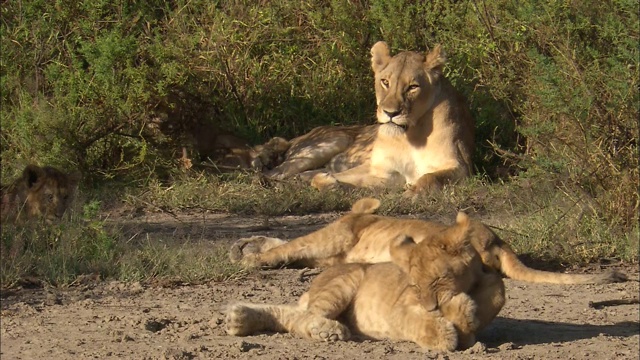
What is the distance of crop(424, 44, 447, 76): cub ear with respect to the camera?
984cm

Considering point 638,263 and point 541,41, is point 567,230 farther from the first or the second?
point 541,41

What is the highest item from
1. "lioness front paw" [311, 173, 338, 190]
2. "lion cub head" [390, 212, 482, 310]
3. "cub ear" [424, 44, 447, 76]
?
"lion cub head" [390, 212, 482, 310]

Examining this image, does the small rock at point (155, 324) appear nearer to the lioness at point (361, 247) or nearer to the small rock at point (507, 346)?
the lioness at point (361, 247)

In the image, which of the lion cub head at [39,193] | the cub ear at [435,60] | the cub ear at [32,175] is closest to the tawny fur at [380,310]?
the lion cub head at [39,193]

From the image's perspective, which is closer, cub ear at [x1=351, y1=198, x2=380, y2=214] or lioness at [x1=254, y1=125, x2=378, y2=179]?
cub ear at [x1=351, y1=198, x2=380, y2=214]

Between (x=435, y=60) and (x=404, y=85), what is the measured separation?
344 mm

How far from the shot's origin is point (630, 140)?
764 cm

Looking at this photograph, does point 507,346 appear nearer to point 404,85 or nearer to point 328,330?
point 328,330

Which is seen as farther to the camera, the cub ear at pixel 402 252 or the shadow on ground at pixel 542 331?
the shadow on ground at pixel 542 331

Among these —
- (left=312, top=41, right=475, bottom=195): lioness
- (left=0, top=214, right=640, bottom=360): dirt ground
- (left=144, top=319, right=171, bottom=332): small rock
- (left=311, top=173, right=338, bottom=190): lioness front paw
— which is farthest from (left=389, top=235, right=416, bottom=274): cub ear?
(left=312, top=41, right=475, bottom=195): lioness

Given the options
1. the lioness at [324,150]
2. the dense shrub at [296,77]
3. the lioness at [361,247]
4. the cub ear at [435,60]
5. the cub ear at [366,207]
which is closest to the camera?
the lioness at [361,247]

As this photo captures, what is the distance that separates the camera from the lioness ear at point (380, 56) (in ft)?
32.6

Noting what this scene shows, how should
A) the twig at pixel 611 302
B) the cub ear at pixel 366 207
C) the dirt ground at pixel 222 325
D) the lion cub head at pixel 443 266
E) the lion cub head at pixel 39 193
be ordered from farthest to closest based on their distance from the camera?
the lion cub head at pixel 39 193
the cub ear at pixel 366 207
the twig at pixel 611 302
the dirt ground at pixel 222 325
the lion cub head at pixel 443 266

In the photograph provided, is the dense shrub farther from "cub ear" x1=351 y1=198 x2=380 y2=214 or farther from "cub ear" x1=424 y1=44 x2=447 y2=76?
"cub ear" x1=351 y1=198 x2=380 y2=214
